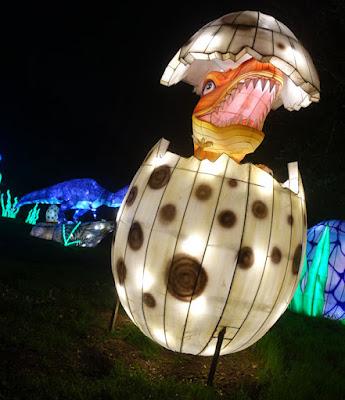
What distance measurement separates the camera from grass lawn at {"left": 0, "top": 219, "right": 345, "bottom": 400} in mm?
3334

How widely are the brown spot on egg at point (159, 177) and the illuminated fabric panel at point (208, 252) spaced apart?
1 cm

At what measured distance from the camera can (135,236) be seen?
3.70 meters

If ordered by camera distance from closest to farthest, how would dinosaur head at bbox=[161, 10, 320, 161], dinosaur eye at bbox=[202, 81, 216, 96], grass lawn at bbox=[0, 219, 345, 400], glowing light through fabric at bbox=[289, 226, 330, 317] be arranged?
grass lawn at bbox=[0, 219, 345, 400]
dinosaur head at bbox=[161, 10, 320, 161]
dinosaur eye at bbox=[202, 81, 216, 96]
glowing light through fabric at bbox=[289, 226, 330, 317]

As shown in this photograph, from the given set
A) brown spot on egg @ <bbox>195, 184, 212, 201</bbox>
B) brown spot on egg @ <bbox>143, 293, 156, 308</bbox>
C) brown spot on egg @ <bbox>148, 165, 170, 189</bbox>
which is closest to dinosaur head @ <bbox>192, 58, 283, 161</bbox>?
brown spot on egg @ <bbox>148, 165, 170, 189</bbox>

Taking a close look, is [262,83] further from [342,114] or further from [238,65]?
[342,114]

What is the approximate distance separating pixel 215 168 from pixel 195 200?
1.08ft

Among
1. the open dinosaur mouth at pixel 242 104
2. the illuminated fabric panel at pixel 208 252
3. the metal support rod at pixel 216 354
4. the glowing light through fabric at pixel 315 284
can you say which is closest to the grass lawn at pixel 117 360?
the metal support rod at pixel 216 354

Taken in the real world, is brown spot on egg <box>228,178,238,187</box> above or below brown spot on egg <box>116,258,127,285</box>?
above

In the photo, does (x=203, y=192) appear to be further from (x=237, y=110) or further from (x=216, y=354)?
(x=216, y=354)

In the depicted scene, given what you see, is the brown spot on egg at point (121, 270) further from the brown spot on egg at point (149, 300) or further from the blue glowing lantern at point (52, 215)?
the blue glowing lantern at point (52, 215)

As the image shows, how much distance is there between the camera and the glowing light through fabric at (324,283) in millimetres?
7688

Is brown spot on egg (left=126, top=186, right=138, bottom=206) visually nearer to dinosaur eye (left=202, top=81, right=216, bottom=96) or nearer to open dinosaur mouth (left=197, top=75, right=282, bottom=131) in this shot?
open dinosaur mouth (left=197, top=75, right=282, bottom=131)

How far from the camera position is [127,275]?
378cm

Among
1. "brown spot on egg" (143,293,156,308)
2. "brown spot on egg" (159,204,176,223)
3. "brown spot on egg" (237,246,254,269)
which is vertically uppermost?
"brown spot on egg" (159,204,176,223)
